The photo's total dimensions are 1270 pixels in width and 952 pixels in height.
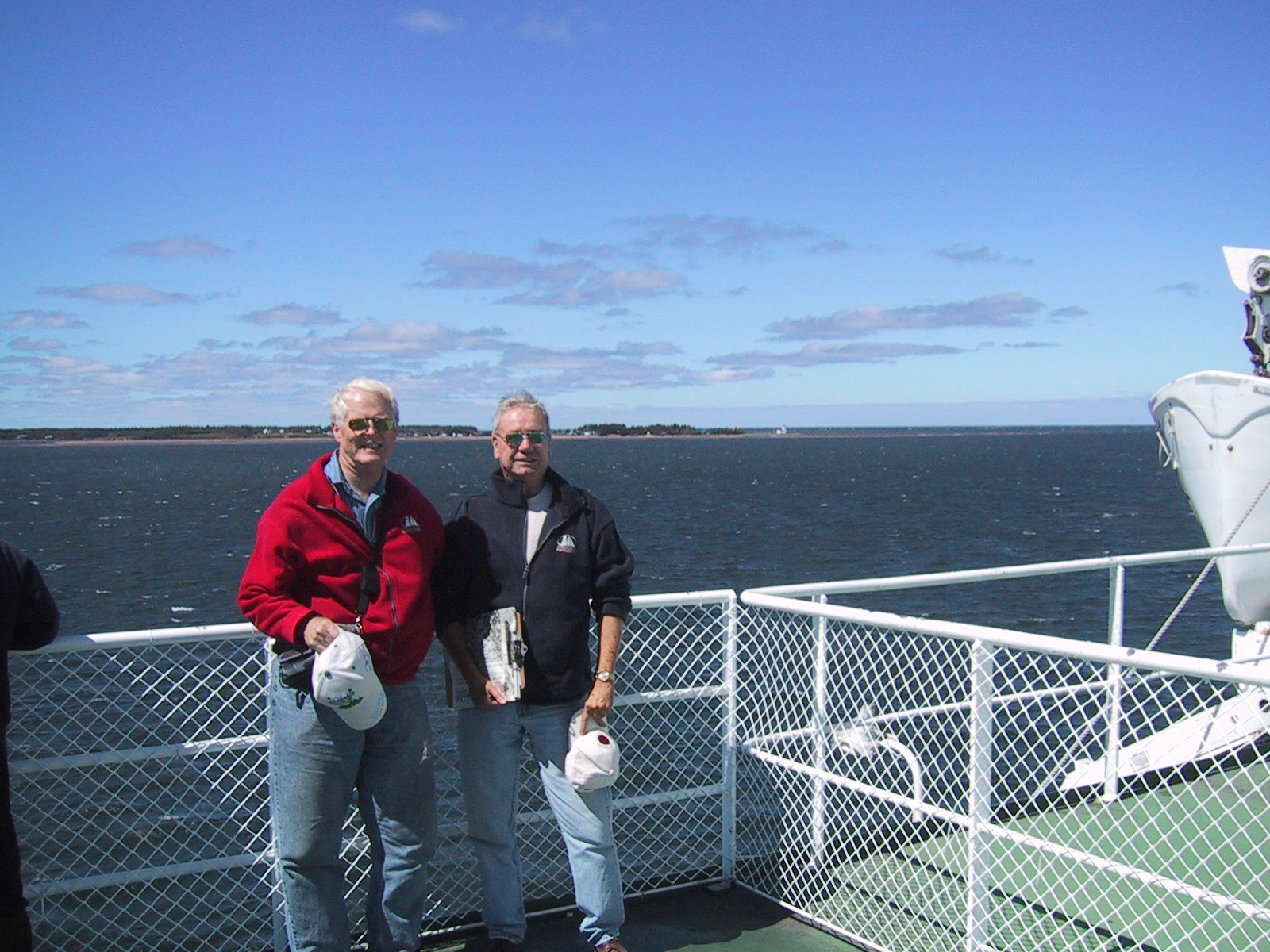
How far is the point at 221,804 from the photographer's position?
711 centimetres

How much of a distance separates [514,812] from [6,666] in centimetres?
175

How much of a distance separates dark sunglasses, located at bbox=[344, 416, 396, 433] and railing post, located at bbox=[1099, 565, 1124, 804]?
280cm

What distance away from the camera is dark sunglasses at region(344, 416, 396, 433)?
345 centimetres

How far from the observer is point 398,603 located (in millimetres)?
3455

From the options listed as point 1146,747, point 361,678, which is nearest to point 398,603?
point 361,678

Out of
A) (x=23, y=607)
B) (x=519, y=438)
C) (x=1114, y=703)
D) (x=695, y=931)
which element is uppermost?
(x=519, y=438)

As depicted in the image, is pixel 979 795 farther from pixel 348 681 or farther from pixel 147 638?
pixel 147 638

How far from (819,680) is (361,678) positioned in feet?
6.32

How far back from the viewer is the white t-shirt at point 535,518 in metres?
3.76

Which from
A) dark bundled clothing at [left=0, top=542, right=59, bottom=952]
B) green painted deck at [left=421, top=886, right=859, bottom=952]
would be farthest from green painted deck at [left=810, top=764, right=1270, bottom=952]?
dark bundled clothing at [left=0, top=542, right=59, bottom=952]

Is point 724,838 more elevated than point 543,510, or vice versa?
point 543,510

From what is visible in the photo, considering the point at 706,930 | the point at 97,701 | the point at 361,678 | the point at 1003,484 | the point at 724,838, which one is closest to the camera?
the point at 361,678

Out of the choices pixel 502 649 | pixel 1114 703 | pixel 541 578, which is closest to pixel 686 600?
pixel 541 578

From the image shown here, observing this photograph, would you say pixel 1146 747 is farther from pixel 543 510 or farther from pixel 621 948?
pixel 543 510
